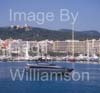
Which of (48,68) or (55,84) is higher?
(48,68)

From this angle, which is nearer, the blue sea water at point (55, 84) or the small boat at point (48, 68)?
the small boat at point (48, 68)

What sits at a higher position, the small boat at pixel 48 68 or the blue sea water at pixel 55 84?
the small boat at pixel 48 68

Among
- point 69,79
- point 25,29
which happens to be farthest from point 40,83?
point 25,29

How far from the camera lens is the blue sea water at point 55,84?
15.0 meters

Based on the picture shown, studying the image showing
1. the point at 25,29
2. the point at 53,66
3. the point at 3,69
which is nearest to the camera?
the point at 25,29

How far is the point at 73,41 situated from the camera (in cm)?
1414

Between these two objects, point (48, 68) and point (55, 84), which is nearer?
point (48, 68)

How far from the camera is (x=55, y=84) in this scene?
15.8 m

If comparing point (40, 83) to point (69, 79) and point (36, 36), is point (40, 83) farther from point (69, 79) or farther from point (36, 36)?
point (36, 36)

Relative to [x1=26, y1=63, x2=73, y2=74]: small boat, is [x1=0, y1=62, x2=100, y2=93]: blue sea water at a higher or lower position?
lower

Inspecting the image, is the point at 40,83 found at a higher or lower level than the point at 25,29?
lower

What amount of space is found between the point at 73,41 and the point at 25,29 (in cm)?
103

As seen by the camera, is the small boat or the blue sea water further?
the blue sea water

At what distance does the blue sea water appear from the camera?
1503cm
